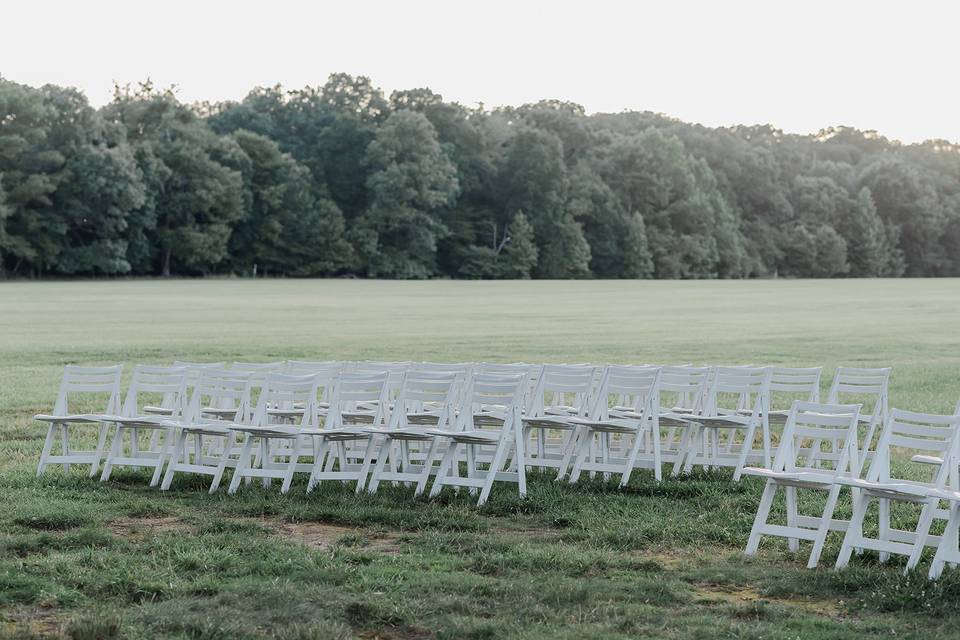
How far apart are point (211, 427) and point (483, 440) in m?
2.64

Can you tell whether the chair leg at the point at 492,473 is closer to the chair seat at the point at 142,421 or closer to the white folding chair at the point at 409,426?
the white folding chair at the point at 409,426

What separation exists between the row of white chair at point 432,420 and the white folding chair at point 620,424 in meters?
0.02

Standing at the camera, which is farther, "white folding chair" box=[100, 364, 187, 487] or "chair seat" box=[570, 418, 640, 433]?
"white folding chair" box=[100, 364, 187, 487]

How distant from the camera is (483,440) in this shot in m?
11.1

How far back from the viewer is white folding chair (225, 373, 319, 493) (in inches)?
464

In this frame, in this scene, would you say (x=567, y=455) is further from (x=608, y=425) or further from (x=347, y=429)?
(x=347, y=429)

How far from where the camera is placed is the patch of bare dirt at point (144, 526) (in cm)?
998

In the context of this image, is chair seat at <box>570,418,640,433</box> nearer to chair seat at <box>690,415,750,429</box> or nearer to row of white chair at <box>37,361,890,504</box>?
row of white chair at <box>37,361,890,504</box>

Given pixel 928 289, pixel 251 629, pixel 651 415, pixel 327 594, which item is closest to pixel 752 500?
pixel 651 415

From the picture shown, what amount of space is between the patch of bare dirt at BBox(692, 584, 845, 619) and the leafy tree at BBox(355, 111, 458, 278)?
84403 millimetres

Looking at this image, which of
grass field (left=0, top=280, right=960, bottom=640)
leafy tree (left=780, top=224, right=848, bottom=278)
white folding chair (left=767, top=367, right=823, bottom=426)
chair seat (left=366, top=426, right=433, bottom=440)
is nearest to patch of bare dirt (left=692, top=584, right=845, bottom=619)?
grass field (left=0, top=280, right=960, bottom=640)

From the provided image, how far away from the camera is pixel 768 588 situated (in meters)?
8.27

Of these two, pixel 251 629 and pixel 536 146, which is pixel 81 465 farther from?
pixel 536 146

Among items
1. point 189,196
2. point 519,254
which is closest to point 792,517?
point 189,196
